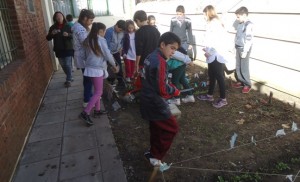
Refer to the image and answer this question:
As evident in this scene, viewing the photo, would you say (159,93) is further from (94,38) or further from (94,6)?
(94,6)

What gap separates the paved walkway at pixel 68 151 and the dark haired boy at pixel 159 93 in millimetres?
648

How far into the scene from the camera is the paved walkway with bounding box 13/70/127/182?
3.15 metres

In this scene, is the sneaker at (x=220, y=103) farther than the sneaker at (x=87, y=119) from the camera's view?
Yes

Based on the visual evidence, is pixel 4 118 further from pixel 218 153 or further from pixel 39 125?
pixel 218 153

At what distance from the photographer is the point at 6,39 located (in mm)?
4152

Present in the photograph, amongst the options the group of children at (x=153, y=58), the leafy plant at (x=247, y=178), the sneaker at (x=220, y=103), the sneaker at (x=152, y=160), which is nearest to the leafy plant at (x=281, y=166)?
the leafy plant at (x=247, y=178)

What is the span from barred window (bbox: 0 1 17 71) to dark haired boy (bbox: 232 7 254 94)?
436 cm

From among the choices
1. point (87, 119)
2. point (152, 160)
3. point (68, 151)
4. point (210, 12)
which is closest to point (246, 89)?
point (210, 12)

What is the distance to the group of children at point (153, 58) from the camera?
2.92 metres

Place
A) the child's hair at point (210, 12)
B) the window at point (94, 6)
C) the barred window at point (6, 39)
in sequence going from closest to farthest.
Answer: the barred window at point (6, 39) → the child's hair at point (210, 12) → the window at point (94, 6)

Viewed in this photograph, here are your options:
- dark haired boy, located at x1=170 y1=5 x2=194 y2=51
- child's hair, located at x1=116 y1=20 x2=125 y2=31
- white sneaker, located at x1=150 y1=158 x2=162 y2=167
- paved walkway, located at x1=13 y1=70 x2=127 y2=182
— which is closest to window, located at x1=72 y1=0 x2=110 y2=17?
dark haired boy, located at x1=170 y1=5 x2=194 y2=51

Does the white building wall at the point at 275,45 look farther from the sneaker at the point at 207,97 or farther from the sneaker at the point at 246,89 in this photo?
the sneaker at the point at 207,97

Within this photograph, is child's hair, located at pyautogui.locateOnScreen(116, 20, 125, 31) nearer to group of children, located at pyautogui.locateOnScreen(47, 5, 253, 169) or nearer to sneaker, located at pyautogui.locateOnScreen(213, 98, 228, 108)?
group of children, located at pyautogui.locateOnScreen(47, 5, 253, 169)

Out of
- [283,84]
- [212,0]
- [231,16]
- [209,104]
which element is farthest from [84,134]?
[212,0]
